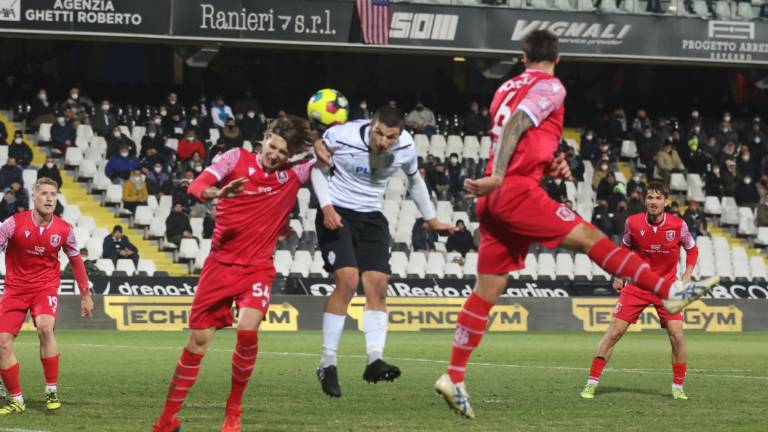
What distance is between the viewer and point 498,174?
9.27 m

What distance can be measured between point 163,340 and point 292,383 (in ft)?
30.7

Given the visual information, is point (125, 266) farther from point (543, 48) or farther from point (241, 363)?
point (543, 48)

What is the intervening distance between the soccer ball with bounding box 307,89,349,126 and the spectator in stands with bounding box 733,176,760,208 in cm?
2815

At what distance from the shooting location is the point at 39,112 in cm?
3372

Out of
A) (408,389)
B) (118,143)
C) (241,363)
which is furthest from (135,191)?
(241,363)

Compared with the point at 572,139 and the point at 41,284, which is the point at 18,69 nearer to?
the point at 572,139

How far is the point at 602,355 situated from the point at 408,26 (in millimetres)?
22104

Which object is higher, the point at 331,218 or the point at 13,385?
the point at 331,218

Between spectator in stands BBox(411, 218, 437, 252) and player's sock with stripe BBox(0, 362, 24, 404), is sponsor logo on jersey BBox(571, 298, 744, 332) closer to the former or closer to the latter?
spectator in stands BBox(411, 218, 437, 252)

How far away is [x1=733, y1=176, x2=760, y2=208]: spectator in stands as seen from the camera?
3788cm

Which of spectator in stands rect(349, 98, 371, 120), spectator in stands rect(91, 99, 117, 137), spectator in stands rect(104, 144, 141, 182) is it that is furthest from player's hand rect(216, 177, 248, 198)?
spectator in stands rect(349, 98, 371, 120)

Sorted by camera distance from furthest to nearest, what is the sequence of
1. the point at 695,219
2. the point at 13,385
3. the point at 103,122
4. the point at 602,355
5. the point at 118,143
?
the point at 695,219, the point at 103,122, the point at 118,143, the point at 602,355, the point at 13,385

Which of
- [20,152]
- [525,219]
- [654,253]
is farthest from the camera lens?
[20,152]

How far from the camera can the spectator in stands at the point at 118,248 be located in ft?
95.8
